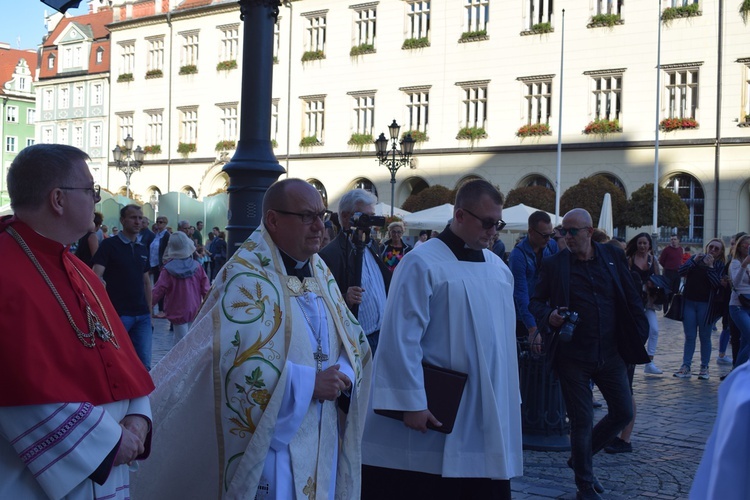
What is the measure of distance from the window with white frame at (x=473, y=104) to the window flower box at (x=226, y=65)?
44.6 feet

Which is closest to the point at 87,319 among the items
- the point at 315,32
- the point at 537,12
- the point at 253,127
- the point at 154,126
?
the point at 253,127

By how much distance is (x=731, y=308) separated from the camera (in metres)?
12.0

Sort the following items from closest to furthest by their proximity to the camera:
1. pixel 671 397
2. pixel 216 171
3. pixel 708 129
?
pixel 671 397, pixel 708 129, pixel 216 171

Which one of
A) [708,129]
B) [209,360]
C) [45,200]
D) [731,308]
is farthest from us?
[708,129]

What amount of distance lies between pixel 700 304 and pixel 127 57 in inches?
1733

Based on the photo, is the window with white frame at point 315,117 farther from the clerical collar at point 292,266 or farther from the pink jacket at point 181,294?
the clerical collar at point 292,266

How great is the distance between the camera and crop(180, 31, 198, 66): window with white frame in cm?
4728

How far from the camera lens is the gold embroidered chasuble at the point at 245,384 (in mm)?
3484

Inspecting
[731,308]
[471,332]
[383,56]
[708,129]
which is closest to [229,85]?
[383,56]

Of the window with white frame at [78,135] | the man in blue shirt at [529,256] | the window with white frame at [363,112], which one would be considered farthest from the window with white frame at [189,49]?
the man in blue shirt at [529,256]

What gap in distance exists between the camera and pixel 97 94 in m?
53.5

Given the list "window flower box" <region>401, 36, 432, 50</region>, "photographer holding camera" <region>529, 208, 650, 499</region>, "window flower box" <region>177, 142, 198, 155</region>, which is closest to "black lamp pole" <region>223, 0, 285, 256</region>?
"photographer holding camera" <region>529, 208, 650, 499</region>

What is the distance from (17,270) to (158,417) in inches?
42.1

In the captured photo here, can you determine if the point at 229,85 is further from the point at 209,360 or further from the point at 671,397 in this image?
the point at 209,360
